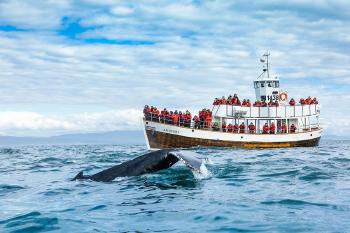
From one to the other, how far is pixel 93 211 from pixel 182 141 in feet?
115

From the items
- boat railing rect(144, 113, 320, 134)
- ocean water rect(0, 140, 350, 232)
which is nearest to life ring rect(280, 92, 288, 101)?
boat railing rect(144, 113, 320, 134)

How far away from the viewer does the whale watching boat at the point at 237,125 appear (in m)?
46.1

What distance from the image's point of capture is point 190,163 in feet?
40.5

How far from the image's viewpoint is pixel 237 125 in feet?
155

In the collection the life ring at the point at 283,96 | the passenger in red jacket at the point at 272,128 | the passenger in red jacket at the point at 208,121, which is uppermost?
the life ring at the point at 283,96

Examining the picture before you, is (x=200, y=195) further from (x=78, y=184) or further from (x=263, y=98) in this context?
(x=263, y=98)

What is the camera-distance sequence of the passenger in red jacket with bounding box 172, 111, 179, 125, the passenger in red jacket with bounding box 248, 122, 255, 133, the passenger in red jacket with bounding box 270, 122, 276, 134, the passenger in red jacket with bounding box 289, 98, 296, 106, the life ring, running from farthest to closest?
the life ring < the passenger in red jacket with bounding box 289, 98, 296, 106 < the passenger in red jacket with bounding box 270, 122, 276, 134 < the passenger in red jacket with bounding box 248, 122, 255, 133 < the passenger in red jacket with bounding box 172, 111, 179, 125

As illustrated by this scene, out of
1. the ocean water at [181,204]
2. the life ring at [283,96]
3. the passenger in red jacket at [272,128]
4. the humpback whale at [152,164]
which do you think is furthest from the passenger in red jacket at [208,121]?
the humpback whale at [152,164]

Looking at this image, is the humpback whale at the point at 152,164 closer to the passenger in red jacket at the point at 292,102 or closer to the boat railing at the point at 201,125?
the boat railing at the point at 201,125

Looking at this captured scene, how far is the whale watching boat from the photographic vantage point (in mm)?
46062

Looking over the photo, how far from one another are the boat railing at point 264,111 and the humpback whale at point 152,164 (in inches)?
1309

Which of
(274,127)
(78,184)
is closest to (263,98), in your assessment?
(274,127)

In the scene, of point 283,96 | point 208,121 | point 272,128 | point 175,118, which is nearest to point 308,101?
point 283,96

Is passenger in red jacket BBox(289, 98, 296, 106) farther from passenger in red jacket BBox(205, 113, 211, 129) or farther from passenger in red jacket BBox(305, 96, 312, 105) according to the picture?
passenger in red jacket BBox(205, 113, 211, 129)
